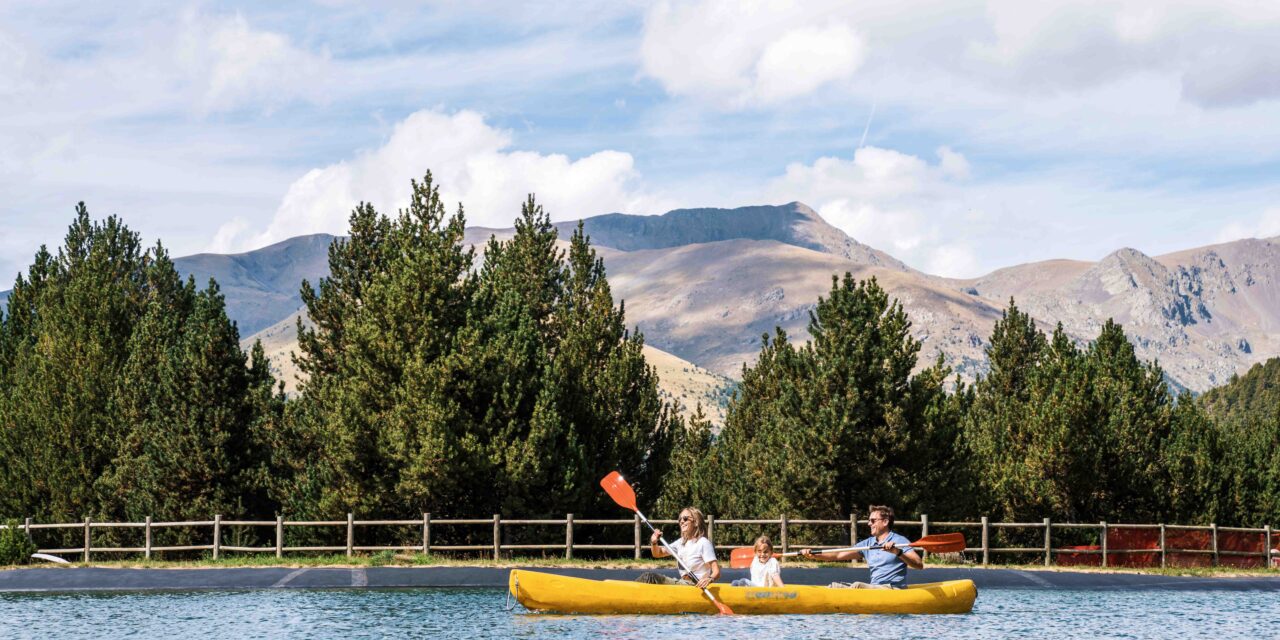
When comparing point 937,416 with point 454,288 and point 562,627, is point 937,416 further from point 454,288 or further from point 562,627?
point 562,627

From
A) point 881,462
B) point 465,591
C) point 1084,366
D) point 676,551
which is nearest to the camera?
point 676,551

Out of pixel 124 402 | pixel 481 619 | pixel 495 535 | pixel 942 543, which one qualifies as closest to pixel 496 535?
pixel 495 535

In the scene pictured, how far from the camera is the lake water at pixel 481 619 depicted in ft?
82.8

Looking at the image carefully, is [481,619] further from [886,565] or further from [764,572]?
[886,565]

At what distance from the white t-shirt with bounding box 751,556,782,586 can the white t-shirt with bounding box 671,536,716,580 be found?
1.03 m

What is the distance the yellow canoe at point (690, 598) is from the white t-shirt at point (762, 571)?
0.20 m

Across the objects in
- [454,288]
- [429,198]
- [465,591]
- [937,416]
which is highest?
[429,198]

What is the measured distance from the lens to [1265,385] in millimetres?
192000

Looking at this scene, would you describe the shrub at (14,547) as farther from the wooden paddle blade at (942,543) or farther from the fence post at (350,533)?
the wooden paddle blade at (942,543)

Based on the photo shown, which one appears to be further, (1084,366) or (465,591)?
(1084,366)

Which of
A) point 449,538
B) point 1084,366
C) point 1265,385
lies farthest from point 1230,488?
point 1265,385

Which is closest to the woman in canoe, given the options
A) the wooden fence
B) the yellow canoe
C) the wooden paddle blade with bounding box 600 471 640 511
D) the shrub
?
the yellow canoe

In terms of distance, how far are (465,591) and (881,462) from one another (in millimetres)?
17578

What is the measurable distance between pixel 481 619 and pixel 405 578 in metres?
7.39
